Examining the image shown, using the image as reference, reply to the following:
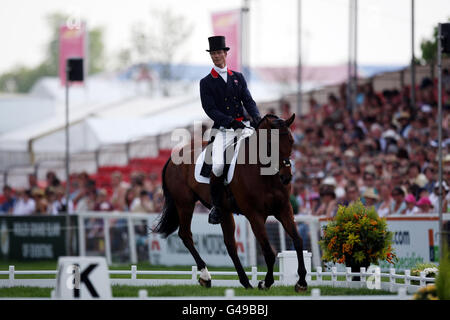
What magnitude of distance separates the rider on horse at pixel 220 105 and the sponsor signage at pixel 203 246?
19.1 ft

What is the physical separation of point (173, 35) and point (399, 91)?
3726cm

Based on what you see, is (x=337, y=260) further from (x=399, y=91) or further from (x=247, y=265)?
(x=399, y=91)

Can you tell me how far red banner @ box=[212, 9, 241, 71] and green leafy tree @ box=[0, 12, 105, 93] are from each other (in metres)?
72.1

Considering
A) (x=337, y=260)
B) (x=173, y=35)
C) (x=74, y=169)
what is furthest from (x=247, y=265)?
(x=173, y=35)

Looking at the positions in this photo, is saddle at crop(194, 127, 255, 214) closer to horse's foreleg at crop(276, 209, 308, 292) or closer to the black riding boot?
the black riding boot

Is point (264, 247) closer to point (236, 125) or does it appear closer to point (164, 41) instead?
point (236, 125)

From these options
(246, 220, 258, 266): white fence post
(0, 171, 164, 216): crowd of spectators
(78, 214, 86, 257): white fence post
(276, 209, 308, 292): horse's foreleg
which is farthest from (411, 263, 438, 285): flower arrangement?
(78, 214, 86, 257): white fence post

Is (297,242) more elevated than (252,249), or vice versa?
(297,242)

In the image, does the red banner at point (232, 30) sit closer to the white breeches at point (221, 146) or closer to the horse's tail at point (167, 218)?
the horse's tail at point (167, 218)

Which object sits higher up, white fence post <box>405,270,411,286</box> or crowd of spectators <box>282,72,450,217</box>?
crowd of spectators <box>282,72,450,217</box>

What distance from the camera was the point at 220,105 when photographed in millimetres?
12227

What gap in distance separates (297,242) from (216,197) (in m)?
1.47

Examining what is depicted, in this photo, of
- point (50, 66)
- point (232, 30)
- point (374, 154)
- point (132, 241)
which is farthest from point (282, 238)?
point (50, 66)

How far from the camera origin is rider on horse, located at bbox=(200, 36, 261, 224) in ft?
39.0
